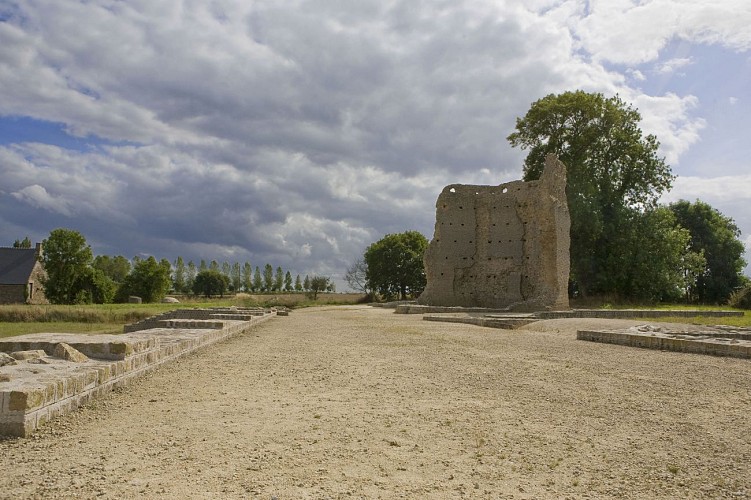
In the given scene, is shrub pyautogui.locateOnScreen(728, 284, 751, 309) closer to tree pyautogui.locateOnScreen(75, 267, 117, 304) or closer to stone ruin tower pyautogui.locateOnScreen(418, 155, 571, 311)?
stone ruin tower pyautogui.locateOnScreen(418, 155, 571, 311)

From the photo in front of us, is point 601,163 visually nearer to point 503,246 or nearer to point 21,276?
point 503,246

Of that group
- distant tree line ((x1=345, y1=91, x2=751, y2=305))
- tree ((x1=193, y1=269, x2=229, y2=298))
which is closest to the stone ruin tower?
distant tree line ((x1=345, y1=91, x2=751, y2=305))

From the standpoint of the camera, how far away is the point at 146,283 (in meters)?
41.2

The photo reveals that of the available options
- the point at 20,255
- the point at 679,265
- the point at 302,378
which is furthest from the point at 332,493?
the point at 20,255

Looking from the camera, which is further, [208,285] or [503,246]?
[208,285]

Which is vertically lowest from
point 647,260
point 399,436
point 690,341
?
point 399,436

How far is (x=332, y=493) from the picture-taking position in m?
2.87

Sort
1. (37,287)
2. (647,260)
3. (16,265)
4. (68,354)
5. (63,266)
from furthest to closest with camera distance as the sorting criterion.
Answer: (37,287), (16,265), (63,266), (647,260), (68,354)

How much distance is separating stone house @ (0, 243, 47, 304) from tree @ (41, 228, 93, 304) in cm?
268

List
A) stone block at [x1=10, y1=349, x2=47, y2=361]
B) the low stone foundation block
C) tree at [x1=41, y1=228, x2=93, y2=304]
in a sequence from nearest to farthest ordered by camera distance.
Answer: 1. stone block at [x1=10, y1=349, x2=47, y2=361]
2. the low stone foundation block
3. tree at [x1=41, y1=228, x2=93, y2=304]

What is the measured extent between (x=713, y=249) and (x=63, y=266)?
152 feet

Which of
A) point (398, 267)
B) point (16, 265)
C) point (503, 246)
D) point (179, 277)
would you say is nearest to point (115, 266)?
point (179, 277)

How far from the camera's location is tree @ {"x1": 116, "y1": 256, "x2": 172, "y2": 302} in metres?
41.2

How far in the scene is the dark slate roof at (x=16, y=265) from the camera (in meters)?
39.8
